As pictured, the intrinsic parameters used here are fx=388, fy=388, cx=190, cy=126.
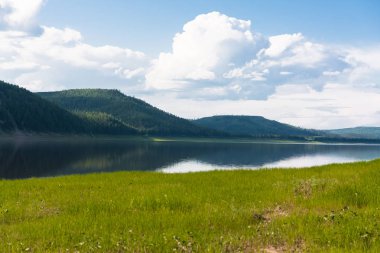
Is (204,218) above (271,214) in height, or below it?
above

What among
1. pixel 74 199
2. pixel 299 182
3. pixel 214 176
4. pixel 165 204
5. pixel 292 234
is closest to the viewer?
pixel 292 234

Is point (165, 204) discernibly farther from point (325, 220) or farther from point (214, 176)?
point (214, 176)

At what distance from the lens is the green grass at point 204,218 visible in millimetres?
8234

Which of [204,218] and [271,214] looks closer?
[204,218]

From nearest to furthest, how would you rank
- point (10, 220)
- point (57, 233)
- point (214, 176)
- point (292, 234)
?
point (292, 234)
point (57, 233)
point (10, 220)
point (214, 176)

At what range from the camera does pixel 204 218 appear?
10.5m

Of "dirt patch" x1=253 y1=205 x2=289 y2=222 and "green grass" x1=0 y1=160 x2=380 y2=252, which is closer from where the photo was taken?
"green grass" x1=0 y1=160 x2=380 y2=252

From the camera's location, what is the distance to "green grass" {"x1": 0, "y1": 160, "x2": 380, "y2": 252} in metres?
8.23

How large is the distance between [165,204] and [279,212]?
3.76 metres

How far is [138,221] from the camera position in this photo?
10422 mm

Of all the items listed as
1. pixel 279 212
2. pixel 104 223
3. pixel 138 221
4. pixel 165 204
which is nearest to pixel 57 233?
pixel 104 223

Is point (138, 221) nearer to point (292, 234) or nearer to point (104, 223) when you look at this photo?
point (104, 223)

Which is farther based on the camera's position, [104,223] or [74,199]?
[74,199]

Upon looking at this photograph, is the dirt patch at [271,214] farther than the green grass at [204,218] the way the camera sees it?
Yes
